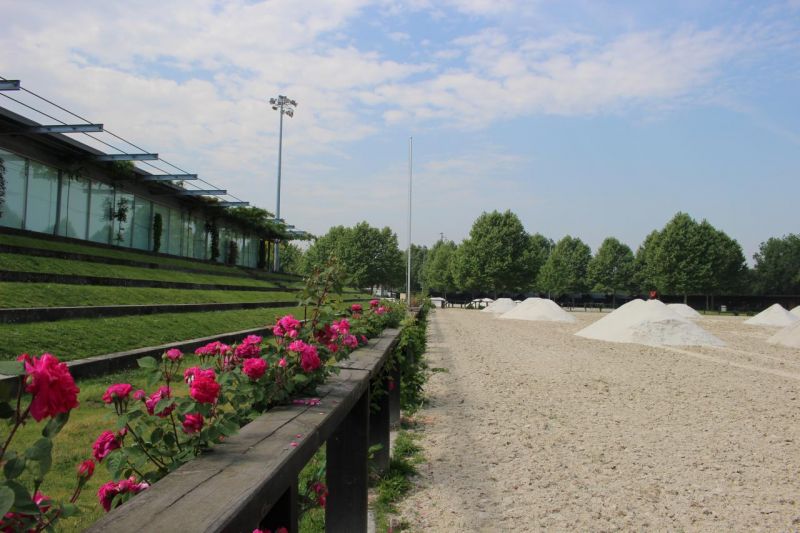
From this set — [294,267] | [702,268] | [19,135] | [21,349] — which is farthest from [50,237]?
[294,267]

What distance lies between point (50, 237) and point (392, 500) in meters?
19.6

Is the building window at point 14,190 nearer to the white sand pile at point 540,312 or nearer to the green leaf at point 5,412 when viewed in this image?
the green leaf at point 5,412

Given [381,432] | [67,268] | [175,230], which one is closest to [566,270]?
[175,230]

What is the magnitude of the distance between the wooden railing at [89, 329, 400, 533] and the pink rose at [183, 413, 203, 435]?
92 millimetres

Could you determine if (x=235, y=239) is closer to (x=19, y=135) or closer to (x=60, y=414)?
(x=19, y=135)

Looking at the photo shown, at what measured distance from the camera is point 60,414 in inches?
47.1

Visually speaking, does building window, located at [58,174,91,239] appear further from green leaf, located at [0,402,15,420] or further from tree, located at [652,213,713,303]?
tree, located at [652,213,713,303]

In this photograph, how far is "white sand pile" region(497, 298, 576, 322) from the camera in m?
35.9

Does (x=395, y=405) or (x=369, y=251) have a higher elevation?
(x=369, y=251)

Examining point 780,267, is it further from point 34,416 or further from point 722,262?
point 34,416

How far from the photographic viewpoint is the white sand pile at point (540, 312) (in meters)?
35.9

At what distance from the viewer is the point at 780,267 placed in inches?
3469

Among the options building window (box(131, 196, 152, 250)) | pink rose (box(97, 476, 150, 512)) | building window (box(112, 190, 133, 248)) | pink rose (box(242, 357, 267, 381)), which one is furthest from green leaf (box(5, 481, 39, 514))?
building window (box(131, 196, 152, 250))

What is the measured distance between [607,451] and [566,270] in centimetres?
7529
